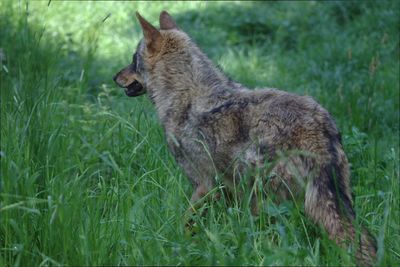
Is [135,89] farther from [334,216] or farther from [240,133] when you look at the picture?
[334,216]

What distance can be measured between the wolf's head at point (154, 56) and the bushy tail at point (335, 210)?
146 centimetres

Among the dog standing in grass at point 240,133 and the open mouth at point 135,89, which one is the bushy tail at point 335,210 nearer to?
the dog standing in grass at point 240,133

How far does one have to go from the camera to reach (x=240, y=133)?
4.27 m

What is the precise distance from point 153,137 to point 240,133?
1204 mm

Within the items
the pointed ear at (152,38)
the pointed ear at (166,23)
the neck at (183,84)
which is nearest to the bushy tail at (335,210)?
the neck at (183,84)

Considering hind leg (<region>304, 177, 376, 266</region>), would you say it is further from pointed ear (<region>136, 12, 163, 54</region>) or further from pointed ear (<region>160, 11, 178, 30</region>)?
pointed ear (<region>160, 11, 178, 30</region>)

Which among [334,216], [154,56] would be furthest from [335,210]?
[154,56]

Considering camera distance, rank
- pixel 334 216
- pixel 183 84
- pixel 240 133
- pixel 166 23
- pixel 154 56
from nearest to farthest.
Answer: pixel 334 216
pixel 240 133
pixel 183 84
pixel 154 56
pixel 166 23

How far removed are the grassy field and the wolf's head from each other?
206mm

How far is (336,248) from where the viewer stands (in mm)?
3230

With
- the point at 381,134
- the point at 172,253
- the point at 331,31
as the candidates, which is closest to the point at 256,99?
the point at 172,253

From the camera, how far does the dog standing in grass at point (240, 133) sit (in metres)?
3.73

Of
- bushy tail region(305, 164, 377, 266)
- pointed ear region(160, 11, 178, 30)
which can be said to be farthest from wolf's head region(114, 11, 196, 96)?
bushy tail region(305, 164, 377, 266)

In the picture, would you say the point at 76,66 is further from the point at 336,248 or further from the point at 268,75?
the point at 336,248
